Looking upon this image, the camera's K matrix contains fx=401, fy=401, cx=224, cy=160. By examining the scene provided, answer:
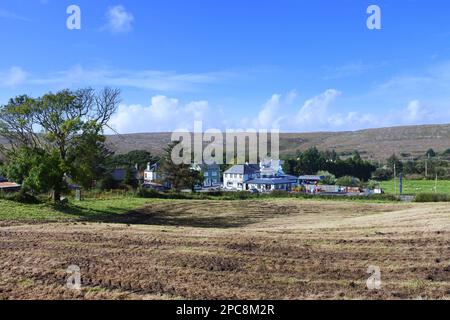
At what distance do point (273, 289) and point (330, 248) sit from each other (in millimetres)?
3897

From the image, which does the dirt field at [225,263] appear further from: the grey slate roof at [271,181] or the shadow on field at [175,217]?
the grey slate roof at [271,181]

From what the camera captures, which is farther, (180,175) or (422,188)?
(422,188)

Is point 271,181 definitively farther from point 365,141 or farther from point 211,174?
point 365,141

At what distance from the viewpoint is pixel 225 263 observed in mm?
9562

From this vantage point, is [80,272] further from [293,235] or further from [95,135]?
[95,135]

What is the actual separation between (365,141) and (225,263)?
163767 mm

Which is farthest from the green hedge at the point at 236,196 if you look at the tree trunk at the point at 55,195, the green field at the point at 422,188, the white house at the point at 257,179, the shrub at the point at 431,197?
the white house at the point at 257,179

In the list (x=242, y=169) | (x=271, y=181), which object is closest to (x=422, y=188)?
(x=271, y=181)

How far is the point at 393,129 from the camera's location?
180 m

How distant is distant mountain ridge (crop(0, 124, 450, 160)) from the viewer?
5187 inches

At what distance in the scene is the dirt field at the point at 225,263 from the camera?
24.8 feet

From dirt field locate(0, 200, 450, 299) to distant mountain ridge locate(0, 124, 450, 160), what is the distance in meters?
113
